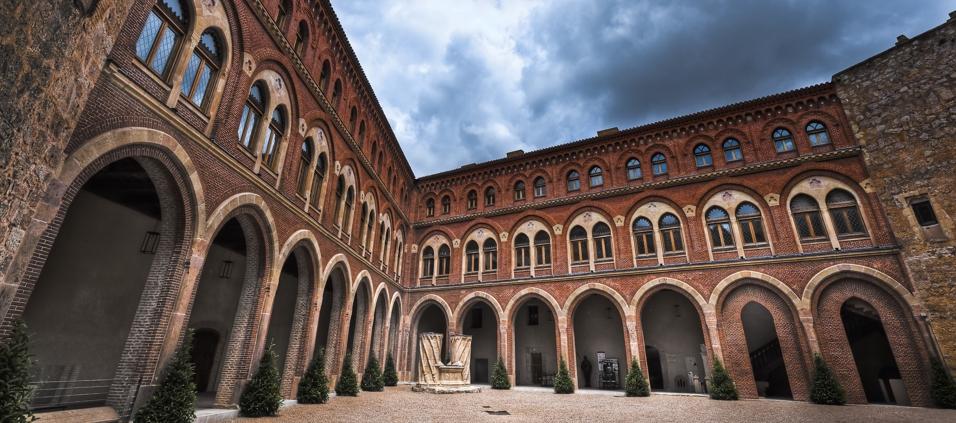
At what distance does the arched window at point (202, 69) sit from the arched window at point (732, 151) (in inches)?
809

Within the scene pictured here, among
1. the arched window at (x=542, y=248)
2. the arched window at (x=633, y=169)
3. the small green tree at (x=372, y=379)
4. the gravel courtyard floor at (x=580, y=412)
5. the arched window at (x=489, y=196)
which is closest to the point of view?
the gravel courtyard floor at (x=580, y=412)

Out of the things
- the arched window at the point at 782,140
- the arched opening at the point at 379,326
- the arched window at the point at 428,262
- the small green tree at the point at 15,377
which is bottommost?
the small green tree at the point at 15,377

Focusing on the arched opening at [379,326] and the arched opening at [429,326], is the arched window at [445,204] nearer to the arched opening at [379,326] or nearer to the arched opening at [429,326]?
the arched opening at [429,326]

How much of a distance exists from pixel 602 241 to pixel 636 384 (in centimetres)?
672

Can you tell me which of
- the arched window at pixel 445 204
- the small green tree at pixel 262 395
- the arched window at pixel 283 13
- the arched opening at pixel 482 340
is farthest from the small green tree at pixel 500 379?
the arched window at pixel 283 13

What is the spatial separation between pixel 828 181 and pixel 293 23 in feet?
71.1

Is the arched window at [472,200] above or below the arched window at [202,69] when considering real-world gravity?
above

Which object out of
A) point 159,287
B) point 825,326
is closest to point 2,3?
point 159,287

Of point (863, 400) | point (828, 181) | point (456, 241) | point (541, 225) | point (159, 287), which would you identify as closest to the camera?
point (159, 287)

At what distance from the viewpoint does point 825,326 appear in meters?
14.8

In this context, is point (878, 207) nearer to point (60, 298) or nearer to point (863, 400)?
point (863, 400)

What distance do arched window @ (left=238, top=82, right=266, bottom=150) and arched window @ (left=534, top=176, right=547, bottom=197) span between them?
14.8 metres

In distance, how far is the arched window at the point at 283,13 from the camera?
40.4ft

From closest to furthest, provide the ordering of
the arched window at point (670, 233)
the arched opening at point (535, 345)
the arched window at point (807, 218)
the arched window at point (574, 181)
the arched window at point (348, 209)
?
the arched window at point (807, 218), the arched window at point (348, 209), the arched window at point (670, 233), the arched opening at point (535, 345), the arched window at point (574, 181)
